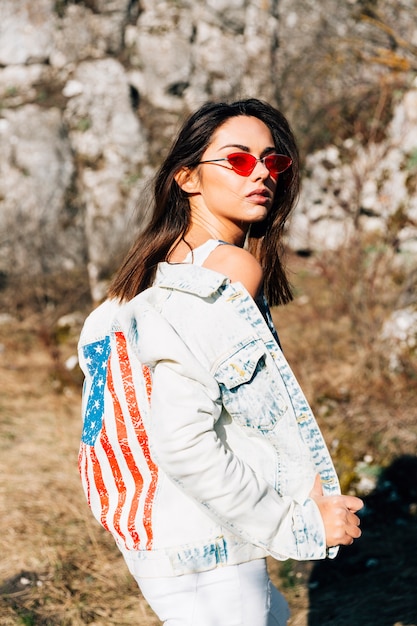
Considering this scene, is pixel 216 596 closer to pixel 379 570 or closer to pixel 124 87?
pixel 379 570

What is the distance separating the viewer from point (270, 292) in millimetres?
1677

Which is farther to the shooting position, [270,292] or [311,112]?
[311,112]

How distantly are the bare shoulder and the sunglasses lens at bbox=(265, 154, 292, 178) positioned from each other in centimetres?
26

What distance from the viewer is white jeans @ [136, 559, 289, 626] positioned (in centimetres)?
116

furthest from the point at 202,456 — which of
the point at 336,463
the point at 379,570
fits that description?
the point at 336,463

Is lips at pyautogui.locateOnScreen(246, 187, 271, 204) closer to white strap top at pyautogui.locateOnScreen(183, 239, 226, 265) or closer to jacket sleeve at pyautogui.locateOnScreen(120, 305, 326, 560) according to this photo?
white strap top at pyautogui.locateOnScreen(183, 239, 226, 265)

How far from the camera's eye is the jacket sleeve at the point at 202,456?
3.39 ft

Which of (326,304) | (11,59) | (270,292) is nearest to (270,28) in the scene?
(11,59)

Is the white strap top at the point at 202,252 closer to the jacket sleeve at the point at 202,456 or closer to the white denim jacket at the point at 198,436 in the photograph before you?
the white denim jacket at the point at 198,436

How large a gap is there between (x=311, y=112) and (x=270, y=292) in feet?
25.1

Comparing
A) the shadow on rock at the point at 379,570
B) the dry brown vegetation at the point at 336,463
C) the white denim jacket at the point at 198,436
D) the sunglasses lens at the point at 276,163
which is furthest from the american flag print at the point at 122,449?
the shadow on rock at the point at 379,570

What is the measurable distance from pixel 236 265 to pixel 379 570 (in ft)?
7.83

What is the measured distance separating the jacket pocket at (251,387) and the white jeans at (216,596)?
295mm

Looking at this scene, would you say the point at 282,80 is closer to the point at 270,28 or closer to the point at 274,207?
the point at 270,28
